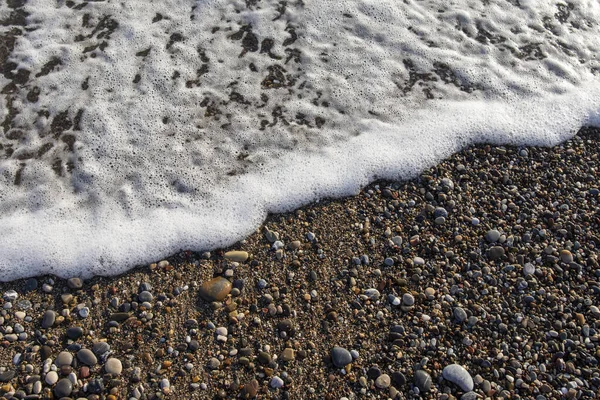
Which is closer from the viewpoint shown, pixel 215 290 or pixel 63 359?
pixel 63 359

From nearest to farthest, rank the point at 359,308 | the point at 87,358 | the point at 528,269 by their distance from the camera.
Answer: the point at 87,358 → the point at 359,308 → the point at 528,269

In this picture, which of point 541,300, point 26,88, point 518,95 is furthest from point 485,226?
point 26,88

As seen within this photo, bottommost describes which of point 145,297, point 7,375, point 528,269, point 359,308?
point 7,375

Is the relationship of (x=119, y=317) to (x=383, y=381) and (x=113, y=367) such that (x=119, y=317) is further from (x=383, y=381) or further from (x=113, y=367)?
(x=383, y=381)

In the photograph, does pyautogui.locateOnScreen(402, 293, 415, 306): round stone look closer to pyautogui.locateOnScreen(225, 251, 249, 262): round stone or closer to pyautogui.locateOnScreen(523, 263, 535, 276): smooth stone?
pyautogui.locateOnScreen(523, 263, 535, 276): smooth stone

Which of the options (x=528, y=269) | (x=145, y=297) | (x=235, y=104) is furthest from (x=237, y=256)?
(x=528, y=269)

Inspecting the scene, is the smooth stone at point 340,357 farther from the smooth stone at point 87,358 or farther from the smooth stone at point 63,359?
the smooth stone at point 63,359

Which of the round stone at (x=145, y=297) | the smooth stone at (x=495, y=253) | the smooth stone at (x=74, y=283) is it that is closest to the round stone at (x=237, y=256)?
the round stone at (x=145, y=297)
